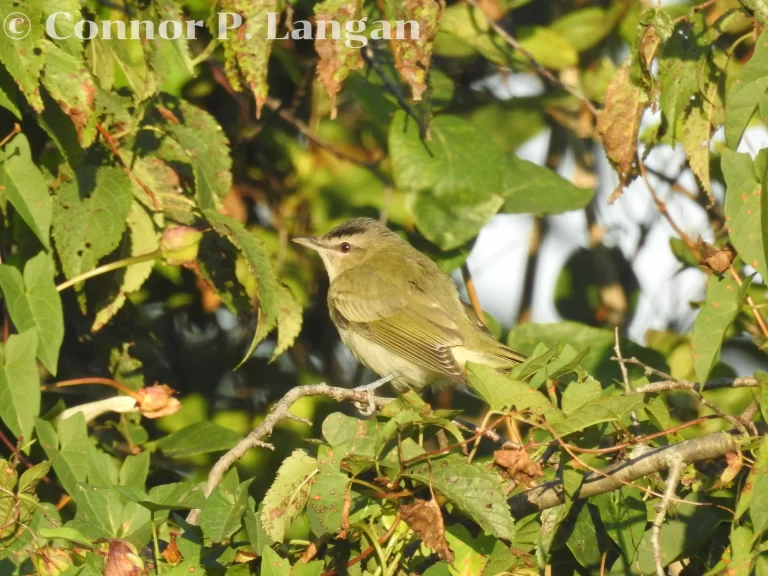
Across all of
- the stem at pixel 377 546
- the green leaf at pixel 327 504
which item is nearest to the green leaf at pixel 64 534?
the green leaf at pixel 327 504

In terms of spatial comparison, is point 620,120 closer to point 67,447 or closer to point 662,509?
point 662,509

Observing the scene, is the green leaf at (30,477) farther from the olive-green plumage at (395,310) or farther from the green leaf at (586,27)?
the green leaf at (586,27)

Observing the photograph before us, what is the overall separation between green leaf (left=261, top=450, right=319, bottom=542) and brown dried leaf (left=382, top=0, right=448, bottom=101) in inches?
50.8

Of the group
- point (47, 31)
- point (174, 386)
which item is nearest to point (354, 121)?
point (174, 386)

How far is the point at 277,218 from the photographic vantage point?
4781 millimetres

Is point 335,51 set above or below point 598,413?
above

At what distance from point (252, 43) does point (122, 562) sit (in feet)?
5.35

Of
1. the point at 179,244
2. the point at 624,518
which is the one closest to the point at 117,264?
the point at 179,244

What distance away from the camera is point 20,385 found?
284 cm

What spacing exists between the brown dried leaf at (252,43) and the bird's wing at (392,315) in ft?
6.37

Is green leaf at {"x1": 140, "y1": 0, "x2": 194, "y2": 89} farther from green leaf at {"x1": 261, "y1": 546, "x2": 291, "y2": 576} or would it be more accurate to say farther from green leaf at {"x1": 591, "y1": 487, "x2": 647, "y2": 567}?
green leaf at {"x1": 591, "y1": 487, "x2": 647, "y2": 567}

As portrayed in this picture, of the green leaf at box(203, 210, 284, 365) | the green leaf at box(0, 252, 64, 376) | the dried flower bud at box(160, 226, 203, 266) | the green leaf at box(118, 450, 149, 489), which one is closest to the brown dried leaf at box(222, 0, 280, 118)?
the green leaf at box(203, 210, 284, 365)

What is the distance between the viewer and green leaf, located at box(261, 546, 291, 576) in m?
2.14

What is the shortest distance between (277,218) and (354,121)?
63 centimetres
